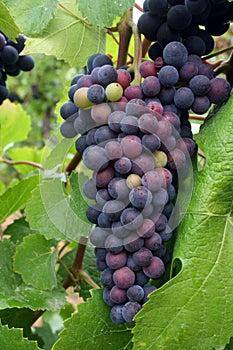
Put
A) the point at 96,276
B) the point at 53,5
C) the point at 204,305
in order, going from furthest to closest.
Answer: the point at 96,276, the point at 53,5, the point at 204,305

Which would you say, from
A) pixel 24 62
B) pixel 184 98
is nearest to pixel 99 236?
pixel 184 98

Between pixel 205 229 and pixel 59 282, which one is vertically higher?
pixel 205 229

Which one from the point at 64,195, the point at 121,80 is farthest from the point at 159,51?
the point at 64,195

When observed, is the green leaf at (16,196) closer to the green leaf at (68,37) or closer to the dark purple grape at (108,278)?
the green leaf at (68,37)

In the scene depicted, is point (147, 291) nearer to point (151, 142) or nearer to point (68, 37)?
point (151, 142)

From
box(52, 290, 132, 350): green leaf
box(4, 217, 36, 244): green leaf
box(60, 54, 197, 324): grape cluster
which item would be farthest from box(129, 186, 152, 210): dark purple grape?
box(4, 217, 36, 244): green leaf

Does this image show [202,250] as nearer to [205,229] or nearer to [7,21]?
[205,229]
